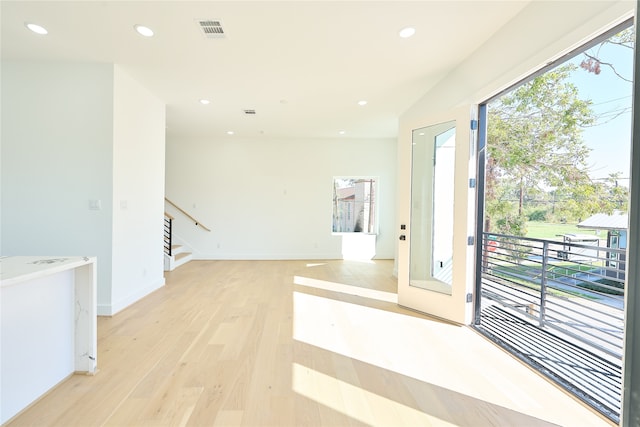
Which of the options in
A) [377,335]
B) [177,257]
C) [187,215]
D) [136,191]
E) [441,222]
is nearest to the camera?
[377,335]

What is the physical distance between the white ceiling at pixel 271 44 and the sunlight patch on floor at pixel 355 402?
2.77 meters

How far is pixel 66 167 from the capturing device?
3.19 m

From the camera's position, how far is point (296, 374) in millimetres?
2078

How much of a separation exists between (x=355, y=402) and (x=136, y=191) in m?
3.54

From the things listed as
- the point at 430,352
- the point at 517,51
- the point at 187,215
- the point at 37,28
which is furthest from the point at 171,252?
the point at 517,51

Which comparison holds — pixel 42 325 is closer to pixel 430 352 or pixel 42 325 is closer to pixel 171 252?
pixel 430 352

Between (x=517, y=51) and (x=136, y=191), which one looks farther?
(x=136, y=191)

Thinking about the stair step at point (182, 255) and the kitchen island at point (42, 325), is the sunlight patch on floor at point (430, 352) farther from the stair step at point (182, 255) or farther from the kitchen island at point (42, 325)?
the stair step at point (182, 255)

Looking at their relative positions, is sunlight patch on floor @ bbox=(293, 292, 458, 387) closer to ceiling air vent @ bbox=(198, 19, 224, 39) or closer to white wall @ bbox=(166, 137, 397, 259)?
ceiling air vent @ bbox=(198, 19, 224, 39)

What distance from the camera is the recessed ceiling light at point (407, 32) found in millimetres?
2531

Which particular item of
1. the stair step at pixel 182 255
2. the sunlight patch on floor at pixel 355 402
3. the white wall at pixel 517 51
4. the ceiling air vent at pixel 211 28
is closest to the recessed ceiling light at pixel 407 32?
the white wall at pixel 517 51

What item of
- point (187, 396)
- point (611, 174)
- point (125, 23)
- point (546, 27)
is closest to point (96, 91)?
point (125, 23)

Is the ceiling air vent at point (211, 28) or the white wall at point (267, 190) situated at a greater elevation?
the ceiling air vent at point (211, 28)

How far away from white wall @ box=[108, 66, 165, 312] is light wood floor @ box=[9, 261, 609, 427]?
46 cm
